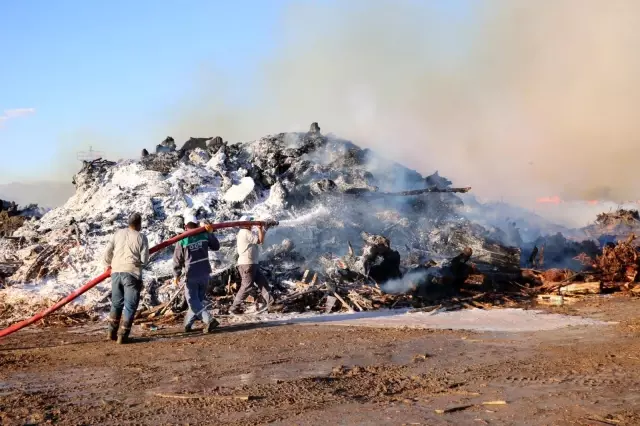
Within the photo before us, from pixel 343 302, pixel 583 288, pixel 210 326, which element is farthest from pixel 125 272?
pixel 583 288

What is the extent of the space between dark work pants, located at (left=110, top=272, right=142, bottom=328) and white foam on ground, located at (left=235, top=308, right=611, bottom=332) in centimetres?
261

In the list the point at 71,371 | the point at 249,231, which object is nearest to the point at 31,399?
the point at 71,371

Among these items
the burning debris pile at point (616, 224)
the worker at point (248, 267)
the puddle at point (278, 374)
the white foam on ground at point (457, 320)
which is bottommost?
the puddle at point (278, 374)

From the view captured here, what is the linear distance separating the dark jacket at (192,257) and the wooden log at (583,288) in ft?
25.6

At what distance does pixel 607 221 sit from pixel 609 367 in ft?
64.5

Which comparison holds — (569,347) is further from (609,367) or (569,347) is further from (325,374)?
(325,374)

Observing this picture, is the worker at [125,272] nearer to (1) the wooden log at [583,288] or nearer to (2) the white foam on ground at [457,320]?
(2) the white foam on ground at [457,320]

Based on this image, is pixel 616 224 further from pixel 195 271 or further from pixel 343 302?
pixel 195 271

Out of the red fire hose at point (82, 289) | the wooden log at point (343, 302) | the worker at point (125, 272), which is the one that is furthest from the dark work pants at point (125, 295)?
the wooden log at point (343, 302)

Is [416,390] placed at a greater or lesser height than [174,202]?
lesser

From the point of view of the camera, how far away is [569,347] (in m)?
8.18

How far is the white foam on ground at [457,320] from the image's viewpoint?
1010 centimetres

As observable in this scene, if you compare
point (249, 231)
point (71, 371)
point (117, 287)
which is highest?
point (249, 231)

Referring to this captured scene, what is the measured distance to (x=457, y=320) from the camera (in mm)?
10766
